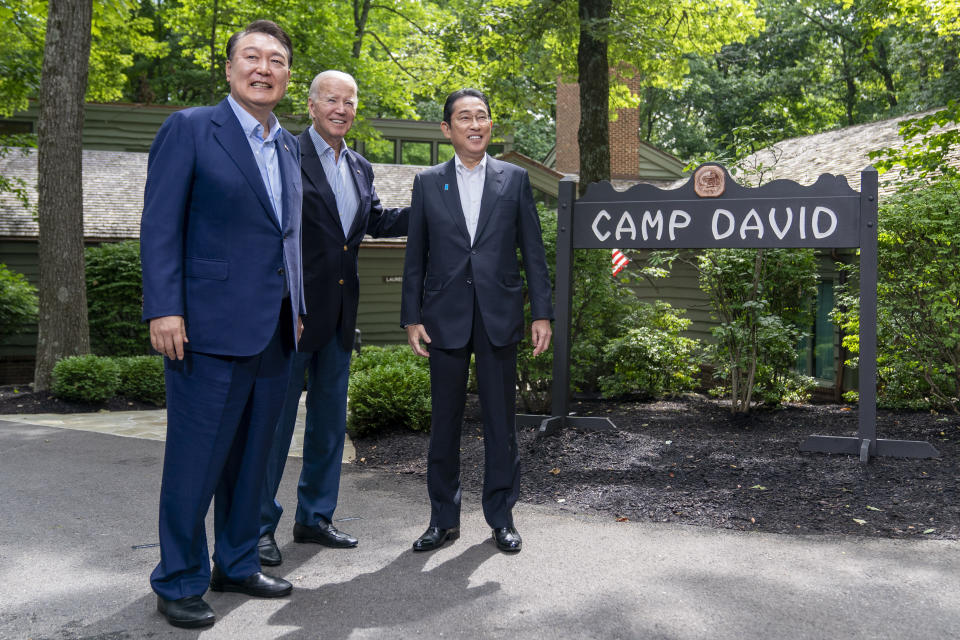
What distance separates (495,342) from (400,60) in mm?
18697

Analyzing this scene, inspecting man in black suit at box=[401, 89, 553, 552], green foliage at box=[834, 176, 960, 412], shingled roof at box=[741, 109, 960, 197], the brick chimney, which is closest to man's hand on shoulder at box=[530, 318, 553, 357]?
man in black suit at box=[401, 89, 553, 552]

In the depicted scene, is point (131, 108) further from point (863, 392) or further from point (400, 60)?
point (863, 392)

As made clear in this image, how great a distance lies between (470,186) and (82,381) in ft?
25.8

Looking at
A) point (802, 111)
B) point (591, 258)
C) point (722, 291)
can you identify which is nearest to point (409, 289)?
point (591, 258)

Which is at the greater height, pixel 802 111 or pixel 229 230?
pixel 802 111

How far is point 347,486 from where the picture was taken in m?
5.43

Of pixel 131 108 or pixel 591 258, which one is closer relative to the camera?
pixel 591 258

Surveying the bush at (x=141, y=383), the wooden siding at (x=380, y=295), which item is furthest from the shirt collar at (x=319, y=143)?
the wooden siding at (x=380, y=295)

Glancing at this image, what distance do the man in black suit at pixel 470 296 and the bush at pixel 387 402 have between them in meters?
2.97

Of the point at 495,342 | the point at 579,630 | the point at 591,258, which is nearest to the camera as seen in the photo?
the point at 579,630

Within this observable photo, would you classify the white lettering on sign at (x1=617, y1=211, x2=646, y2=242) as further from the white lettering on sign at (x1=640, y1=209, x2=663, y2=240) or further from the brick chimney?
the brick chimney

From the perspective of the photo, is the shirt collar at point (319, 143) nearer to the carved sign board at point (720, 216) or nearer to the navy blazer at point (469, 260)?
the navy blazer at point (469, 260)

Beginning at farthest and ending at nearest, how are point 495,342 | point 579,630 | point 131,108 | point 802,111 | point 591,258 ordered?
point 802,111, point 131,108, point 591,258, point 495,342, point 579,630

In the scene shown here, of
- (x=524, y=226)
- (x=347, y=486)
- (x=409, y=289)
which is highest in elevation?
(x=524, y=226)
